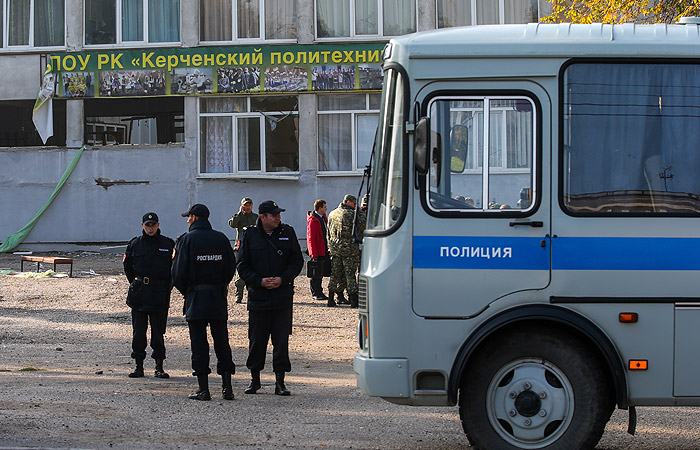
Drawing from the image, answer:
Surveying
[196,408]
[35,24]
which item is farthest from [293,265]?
[35,24]

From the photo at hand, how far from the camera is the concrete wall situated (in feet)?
85.9

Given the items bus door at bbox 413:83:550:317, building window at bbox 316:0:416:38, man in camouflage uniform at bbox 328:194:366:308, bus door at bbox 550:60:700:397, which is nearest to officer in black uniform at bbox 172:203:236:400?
bus door at bbox 413:83:550:317

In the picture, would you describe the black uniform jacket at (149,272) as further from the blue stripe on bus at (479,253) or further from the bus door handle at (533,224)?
the bus door handle at (533,224)

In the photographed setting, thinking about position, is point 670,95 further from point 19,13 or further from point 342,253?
point 19,13

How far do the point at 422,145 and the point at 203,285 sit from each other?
3591mm

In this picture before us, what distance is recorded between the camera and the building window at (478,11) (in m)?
26.4

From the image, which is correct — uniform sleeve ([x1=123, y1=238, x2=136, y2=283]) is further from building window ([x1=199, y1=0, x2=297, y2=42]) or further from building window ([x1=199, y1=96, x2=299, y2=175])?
building window ([x1=199, y1=0, x2=297, y2=42])

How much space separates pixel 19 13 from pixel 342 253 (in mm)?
15393

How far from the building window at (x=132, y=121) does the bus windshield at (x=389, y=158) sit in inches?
807

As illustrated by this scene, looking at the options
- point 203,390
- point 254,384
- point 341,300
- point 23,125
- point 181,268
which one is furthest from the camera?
point 23,125

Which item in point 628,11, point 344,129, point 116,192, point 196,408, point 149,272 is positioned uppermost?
point 628,11

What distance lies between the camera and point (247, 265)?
9.68 meters

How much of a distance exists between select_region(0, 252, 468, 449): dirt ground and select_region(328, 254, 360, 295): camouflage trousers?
1060mm

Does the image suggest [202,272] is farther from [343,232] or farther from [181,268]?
[343,232]
